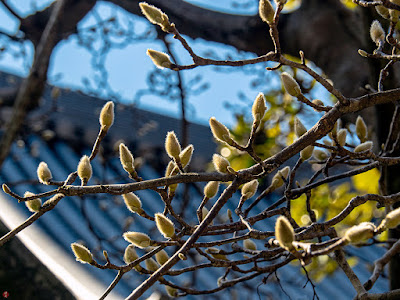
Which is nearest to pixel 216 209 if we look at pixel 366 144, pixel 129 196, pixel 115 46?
pixel 129 196

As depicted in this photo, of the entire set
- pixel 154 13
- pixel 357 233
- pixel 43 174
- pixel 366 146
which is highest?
pixel 366 146

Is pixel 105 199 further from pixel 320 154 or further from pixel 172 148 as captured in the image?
pixel 172 148

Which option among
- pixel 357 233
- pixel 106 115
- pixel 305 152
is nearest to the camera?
pixel 357 233

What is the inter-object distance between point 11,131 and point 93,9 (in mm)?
915

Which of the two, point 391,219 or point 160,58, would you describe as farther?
point 160,58

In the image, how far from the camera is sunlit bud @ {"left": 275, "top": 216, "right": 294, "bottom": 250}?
489 mm

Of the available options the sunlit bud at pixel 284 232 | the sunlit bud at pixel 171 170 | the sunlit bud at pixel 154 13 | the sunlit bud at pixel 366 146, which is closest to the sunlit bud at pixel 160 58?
the sunlit bud at pixel 154 13

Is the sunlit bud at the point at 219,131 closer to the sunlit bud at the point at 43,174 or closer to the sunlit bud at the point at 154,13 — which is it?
the sunlit bud at the point at 154,13

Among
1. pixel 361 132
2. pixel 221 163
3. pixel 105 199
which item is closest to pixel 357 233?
pixel 221 163

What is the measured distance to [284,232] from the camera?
0.50 metres

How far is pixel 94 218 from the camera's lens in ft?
10.6

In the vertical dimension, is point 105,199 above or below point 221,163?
above

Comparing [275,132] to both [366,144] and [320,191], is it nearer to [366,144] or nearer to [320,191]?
[320,191]

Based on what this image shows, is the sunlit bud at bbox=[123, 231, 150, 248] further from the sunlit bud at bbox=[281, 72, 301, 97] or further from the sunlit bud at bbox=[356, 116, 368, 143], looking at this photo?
the sunlit bud at bbox=[356, 116, 368, 143]
